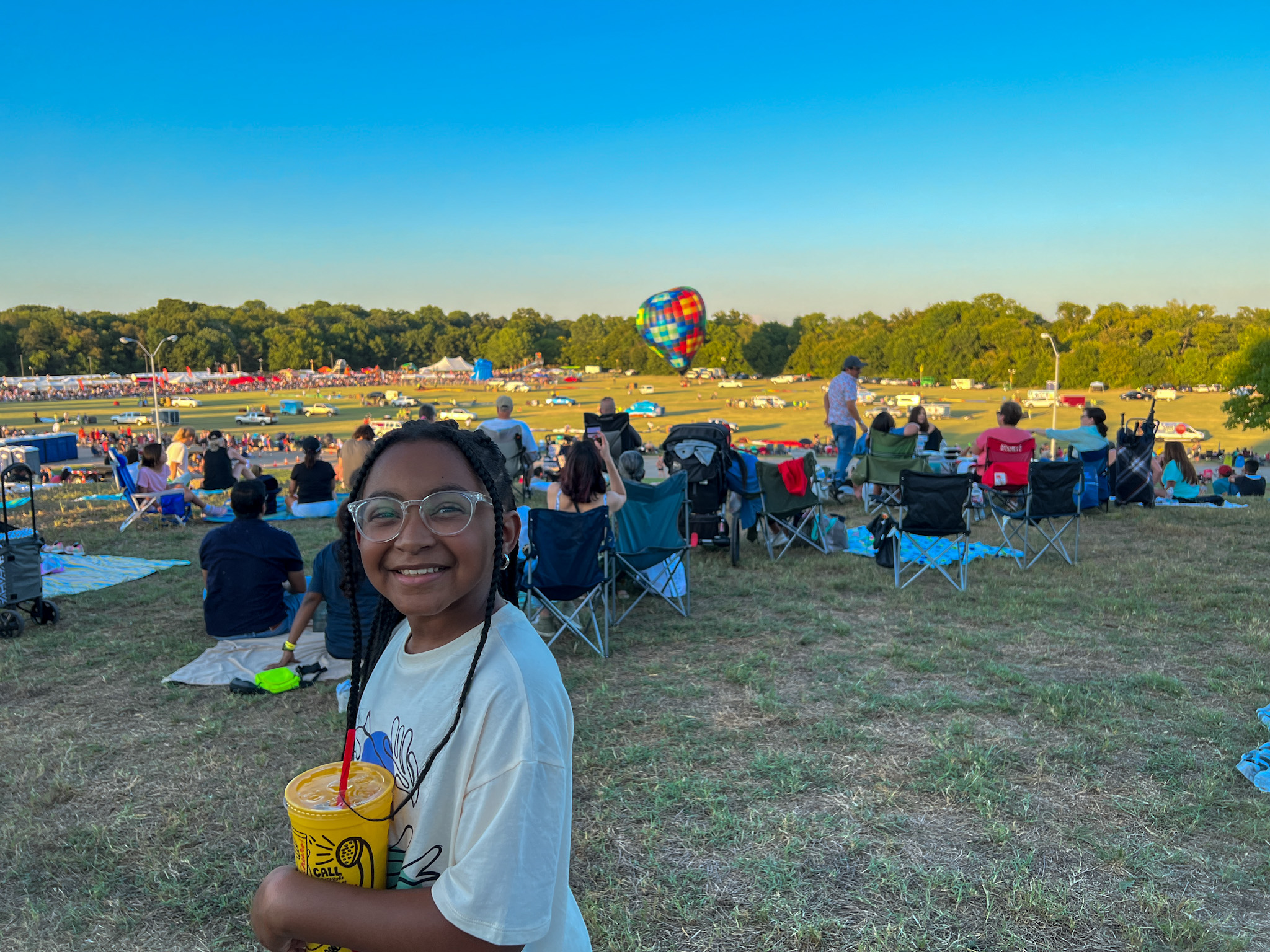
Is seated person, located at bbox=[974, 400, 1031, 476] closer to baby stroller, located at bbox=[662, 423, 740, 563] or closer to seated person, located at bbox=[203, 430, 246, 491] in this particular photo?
baby stroller, located at bbox=[662, 423, 740, 563]

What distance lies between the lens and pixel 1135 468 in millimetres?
9516

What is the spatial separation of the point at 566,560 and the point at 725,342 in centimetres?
9444

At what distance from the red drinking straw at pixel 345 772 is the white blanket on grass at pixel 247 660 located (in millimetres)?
3659

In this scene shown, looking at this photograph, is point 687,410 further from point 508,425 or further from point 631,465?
point 631,465

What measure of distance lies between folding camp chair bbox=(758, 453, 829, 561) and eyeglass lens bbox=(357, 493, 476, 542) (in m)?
6.28

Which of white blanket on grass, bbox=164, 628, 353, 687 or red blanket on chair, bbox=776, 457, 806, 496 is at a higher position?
→ red blanket on chair, bbox=776, 457, 806, 496

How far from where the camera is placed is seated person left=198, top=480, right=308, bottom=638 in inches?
193

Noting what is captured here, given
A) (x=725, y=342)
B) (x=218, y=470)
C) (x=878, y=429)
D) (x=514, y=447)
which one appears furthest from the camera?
(x=725, y=342)

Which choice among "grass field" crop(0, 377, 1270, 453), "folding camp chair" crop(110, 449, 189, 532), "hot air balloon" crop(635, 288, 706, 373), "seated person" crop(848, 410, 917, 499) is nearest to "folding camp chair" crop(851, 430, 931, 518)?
"seated person" crop(848, 410, 917, 499)

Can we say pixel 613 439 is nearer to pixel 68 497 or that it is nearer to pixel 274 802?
pixel 274 802

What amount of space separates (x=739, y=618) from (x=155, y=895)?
12.2 feet

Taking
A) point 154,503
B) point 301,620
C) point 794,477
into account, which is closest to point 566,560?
point 301,620

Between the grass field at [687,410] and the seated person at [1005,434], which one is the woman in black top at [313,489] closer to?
the seated person at [1005,434]

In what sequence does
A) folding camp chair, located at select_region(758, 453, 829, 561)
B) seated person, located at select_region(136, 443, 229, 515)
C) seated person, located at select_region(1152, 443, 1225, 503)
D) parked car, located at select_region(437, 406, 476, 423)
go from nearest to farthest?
1. folding camp chair, located at select_region(758, 453, 829, 561)
2. seated person, located at select_region(136, 443, 229, 515)
3. seated person, located at select_region(1152, 443, 1225, 503)
4. parked car, located at select_region(437, 406, 476, 423)
